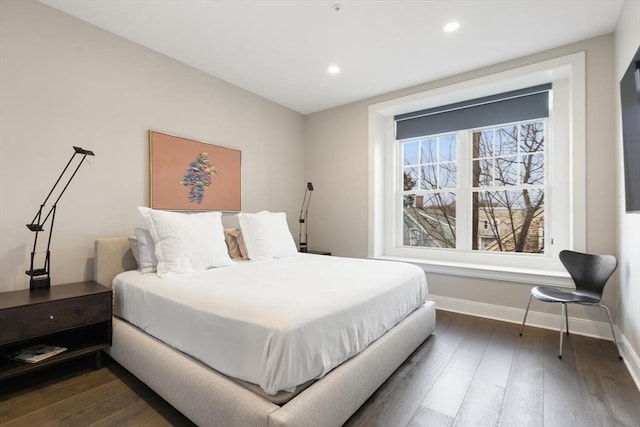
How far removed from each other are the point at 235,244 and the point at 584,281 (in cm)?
314

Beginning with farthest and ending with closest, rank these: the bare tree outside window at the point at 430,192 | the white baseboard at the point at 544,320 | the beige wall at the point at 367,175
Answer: the bare tree outside window at the point at 430,192, the beige wall at the point at 367,175, the white baseboard at the point at 544,320

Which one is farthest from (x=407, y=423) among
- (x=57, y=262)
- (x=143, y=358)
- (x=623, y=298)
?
(x=57, y=262)

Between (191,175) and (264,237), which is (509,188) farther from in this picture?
(191,175)

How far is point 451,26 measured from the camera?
97.4 inches

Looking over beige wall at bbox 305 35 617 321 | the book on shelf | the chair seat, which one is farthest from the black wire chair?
the book on shelf

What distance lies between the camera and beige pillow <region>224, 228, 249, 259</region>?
3.04 m

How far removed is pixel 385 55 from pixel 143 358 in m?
3.15

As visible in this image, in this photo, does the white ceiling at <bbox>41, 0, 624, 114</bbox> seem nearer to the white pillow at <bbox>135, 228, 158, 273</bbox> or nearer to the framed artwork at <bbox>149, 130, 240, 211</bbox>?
the framed artwork at <bbox>149, 130, 240, 211</bbox>

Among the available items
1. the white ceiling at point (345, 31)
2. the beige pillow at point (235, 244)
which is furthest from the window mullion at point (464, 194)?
the beige pillow at point (235, 244)

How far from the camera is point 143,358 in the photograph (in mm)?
1775

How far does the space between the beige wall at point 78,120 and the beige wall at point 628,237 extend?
356cm

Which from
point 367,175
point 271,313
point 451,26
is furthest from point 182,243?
point 451,26

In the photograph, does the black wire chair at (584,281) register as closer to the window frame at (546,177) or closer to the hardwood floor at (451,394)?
the window frame at (546,177)

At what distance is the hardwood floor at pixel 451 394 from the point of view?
1.57m
